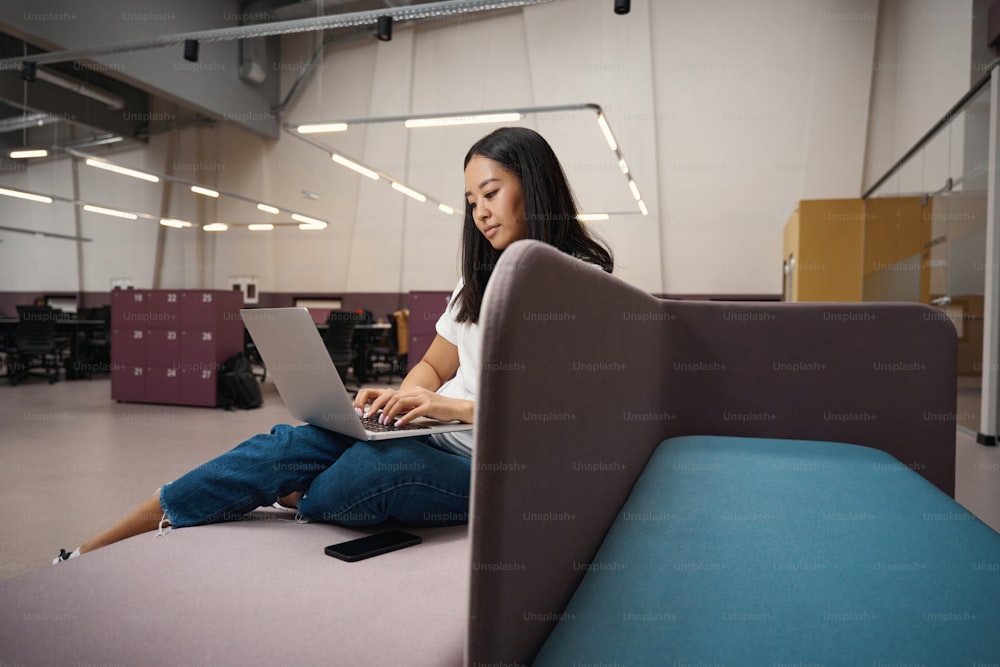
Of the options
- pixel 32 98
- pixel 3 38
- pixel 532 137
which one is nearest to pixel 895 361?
pixel 532 137

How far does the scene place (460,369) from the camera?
1545 mm

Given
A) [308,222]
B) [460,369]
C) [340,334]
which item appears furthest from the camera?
[308,222]

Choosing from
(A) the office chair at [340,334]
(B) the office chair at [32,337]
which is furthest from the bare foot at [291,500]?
(B) the office chair at [32,337]

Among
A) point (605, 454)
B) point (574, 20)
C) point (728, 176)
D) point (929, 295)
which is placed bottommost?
point (605, 454)

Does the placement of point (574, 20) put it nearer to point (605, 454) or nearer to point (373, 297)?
point (373, 297)

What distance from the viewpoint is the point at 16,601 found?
3.00 ft

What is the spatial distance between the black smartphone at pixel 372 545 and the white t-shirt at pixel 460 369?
23cm

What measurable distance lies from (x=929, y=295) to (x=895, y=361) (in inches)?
156

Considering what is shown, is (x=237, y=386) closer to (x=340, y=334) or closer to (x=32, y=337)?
(x=340, y=334)

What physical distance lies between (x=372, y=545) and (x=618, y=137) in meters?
9.01

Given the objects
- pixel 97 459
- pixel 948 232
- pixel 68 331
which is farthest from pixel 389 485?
pixel 68 331

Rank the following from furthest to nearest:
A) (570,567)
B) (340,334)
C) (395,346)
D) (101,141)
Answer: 1. (101,141)
2. (395,346)
3. (340,334)
4. (570,567)

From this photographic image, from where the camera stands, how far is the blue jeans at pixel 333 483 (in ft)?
3.94

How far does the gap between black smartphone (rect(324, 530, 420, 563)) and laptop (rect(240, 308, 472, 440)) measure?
19 cm
